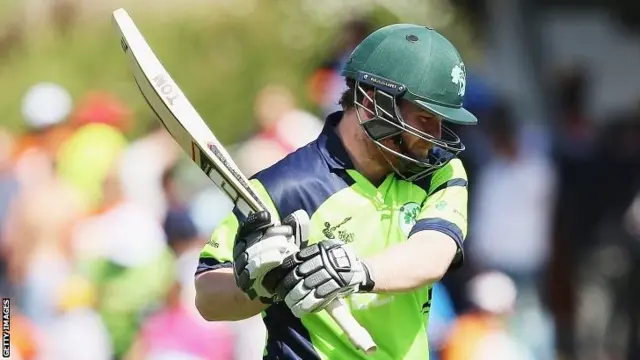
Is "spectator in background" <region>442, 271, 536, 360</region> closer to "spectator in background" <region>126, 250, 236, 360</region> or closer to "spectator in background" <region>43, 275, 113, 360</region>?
"spectator in background" <region>126, 250, 236, 360</region>

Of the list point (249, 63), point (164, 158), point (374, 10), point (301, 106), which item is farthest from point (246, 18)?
point (164, 158)

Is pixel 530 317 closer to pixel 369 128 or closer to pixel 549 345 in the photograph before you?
pixel 549 345

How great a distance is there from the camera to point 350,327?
368 cm

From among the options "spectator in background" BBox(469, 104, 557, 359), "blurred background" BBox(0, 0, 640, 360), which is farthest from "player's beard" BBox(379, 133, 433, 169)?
"spectator in background" BBox(469, 104, 557, 359)

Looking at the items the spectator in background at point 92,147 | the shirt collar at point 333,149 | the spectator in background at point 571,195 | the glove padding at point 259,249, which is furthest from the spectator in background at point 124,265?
the glove padding at point 259,249

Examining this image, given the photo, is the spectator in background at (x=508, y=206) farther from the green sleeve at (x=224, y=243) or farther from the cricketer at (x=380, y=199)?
the green sleeve at (x=224, y=243)

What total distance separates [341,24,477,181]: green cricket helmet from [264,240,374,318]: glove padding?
0.47 meters

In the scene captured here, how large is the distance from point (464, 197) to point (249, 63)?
8237 millimetres

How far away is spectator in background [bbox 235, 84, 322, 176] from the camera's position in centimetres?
872

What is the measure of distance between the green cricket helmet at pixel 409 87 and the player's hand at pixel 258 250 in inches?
19.6

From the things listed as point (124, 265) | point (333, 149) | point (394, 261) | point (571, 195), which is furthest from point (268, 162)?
point (394, 261)

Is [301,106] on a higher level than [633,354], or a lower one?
higher

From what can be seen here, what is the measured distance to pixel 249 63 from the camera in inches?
484

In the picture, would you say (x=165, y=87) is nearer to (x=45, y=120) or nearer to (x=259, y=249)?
(x=259, y=249)
